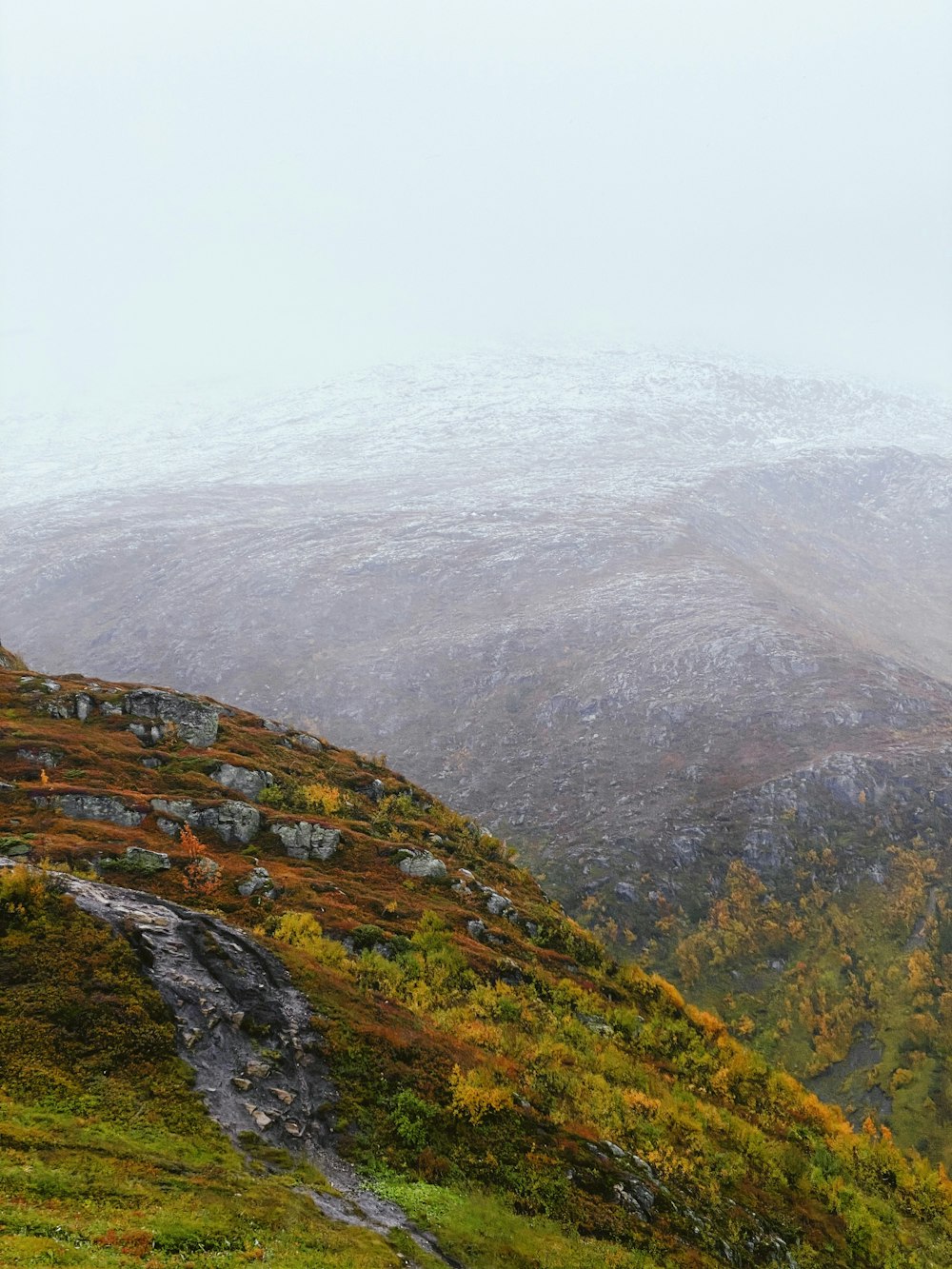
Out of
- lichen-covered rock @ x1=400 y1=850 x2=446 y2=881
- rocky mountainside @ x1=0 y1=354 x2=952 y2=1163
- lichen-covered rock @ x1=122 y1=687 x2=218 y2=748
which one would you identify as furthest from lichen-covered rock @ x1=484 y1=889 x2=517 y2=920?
rocky mountainside @ x1=0 y1=354 x2=952 y2=1163

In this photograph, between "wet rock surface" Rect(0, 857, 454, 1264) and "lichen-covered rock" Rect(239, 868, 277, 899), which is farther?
"lichen-covered rock" Rect(239, 868, 277, 899)

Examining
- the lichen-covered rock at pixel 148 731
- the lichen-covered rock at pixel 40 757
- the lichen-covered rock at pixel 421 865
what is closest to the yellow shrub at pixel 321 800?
the lichen-covered rock at pixel 421 865

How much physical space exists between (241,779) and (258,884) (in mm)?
6337

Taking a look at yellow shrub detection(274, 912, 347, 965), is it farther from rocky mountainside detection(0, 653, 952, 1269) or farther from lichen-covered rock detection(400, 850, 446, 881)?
lichen-covered rock detection(400, 850, 446, 881)

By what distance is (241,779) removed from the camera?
25344 mm

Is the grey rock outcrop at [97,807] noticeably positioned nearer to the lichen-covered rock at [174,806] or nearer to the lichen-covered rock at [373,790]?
the lichen-covered rock at [174,806]

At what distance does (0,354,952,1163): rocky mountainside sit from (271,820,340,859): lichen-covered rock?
20068 millimetres

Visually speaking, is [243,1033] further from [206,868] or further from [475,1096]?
[206,868]

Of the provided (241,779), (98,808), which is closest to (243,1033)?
(98,808)

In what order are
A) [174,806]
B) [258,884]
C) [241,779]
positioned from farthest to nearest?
[241,779] < [174,806] < [258,884]

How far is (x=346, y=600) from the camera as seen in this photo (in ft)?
254

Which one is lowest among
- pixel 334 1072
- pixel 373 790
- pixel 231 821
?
pixel 373 790

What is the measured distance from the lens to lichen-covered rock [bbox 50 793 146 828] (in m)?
20.4

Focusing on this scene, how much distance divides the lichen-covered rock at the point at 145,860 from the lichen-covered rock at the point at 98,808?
2240 millimetres
